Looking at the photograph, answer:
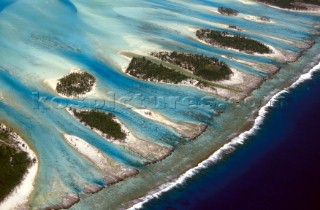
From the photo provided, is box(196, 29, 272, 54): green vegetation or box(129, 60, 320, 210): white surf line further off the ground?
box(196, 29, 272, 54): green vegetation

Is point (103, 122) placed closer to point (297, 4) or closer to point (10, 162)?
point (10, 162)

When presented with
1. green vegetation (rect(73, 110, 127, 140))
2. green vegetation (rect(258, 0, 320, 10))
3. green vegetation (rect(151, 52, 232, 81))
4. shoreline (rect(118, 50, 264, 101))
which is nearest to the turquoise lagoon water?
green vegetation (rect(73, 110, 127, 140))

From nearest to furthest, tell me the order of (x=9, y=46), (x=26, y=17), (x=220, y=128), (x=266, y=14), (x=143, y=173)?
(x=143, y=173) → (x=220, y=128) → (x=9, y=46) → (x=26, y=17) → (x=266, y=14)

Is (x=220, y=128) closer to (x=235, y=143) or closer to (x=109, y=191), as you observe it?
(x=235, y=143)

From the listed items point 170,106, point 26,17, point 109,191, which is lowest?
point 109,191

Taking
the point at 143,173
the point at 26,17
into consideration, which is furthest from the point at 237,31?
the point at 143,173

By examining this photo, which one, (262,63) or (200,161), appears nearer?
A: (200,161)

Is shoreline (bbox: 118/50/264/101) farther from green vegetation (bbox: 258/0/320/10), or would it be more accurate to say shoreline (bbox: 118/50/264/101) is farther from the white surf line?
green vegetation (bbox: 258/0/320/10)

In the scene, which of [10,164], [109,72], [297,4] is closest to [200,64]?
[109,72]
